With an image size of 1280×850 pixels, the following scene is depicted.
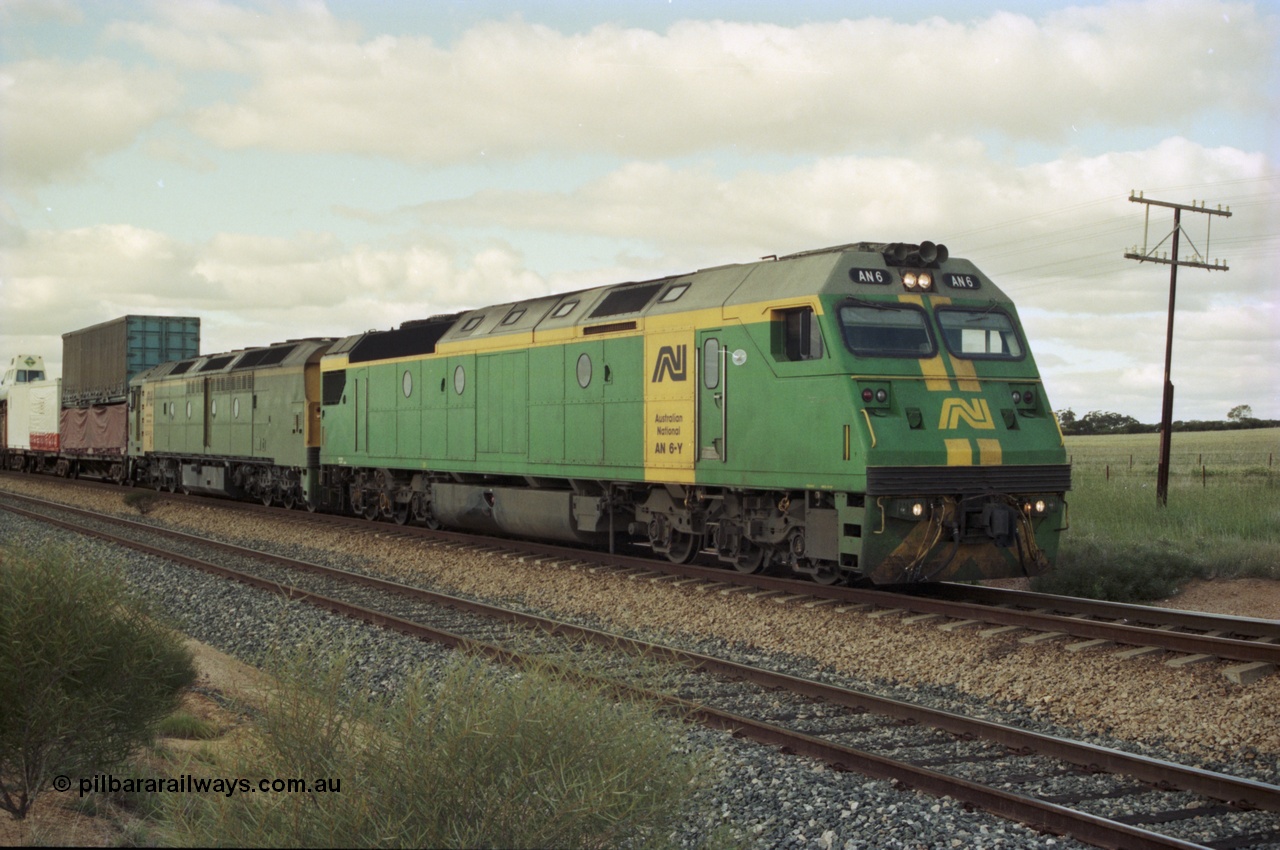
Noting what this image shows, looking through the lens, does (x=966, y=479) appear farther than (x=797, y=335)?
No

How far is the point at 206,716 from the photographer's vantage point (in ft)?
28.6

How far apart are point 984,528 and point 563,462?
6.37 m

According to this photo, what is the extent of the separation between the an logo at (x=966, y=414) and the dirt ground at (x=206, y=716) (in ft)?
12.8

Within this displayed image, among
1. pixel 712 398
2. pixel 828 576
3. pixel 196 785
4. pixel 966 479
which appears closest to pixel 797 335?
pixel 712 398

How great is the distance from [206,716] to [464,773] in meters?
5.42

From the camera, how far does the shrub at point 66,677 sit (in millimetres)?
6395

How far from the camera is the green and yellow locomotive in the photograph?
11352 millimetres

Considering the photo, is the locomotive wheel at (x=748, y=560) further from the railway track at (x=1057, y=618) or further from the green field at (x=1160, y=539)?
the green field at (x=1160, y=539)

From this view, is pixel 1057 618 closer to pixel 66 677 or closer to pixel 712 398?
pixel 712 398

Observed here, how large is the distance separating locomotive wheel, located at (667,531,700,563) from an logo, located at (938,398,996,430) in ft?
13.0

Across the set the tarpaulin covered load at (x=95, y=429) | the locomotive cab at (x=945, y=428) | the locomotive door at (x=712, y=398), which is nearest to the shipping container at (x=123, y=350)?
the tarpaulin covered load at (x=95, y=429)

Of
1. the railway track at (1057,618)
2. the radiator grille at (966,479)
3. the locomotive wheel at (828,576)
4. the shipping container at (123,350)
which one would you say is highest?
the shipping container at (123,350)

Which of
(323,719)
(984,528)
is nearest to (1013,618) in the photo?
(984,528)

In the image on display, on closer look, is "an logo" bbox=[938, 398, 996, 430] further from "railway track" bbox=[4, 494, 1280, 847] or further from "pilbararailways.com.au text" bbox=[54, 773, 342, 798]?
"pilbararailways.com.au text" bbox=[54, 773, 342, 798]
